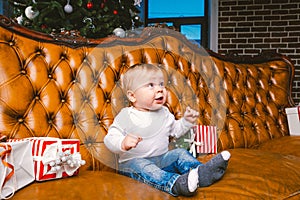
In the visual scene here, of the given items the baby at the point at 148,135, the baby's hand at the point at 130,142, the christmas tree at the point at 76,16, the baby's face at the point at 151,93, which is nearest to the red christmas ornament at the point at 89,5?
the christmas tree at the point at 76,16

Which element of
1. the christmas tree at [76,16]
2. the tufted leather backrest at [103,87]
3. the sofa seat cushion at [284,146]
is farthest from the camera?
the christmas tree at [76,16]

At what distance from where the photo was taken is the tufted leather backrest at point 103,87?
1754 millimetres

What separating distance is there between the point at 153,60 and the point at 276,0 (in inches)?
140

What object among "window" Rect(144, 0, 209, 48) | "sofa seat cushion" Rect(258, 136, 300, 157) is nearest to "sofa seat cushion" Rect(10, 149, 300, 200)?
"sofa seat cushion" Rect(258, 136, 300, 157)

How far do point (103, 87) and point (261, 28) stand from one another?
3.81 metres

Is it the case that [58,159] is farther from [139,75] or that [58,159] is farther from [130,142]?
[139,75]

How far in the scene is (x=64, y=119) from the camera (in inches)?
72.8

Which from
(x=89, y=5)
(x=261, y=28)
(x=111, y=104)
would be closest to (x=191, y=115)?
(x=111, y=104)

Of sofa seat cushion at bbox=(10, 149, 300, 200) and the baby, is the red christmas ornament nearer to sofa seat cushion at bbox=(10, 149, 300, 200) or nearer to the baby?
the baby

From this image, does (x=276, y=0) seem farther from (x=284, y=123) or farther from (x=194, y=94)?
(x=194, y=94)

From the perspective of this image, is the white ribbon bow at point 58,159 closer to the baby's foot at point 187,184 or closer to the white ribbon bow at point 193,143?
the baby's foot at point 187,184

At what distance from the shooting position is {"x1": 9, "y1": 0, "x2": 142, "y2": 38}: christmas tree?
3.03 metres

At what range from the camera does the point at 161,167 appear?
1733 millimetres

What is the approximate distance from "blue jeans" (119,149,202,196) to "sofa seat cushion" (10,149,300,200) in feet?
0.14
